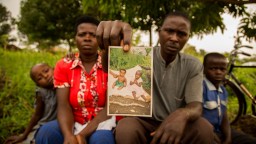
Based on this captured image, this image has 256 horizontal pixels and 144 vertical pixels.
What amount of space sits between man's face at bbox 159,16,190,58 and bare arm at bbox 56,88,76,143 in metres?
0.81

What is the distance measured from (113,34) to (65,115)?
32.8 inches

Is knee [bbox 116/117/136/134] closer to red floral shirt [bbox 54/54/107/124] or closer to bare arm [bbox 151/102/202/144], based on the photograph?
bare arm [bbox 151/102/202/144]

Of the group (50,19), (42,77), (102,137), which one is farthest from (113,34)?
(50,19)

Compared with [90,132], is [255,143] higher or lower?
lower

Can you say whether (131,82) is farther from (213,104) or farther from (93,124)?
(213,104)

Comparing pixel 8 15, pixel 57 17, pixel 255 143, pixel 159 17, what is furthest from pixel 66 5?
pixel 8 15

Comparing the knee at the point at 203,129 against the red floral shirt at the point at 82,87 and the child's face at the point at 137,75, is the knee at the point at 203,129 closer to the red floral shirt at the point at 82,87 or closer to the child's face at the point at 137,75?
the child's face at the point at 137,75

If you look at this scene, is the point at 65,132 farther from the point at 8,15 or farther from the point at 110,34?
the point at 8,15

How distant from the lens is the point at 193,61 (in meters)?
2.17

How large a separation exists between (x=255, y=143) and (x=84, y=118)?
1.62 meters

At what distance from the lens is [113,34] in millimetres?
1693

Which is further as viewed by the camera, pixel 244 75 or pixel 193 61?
pixel 244 75

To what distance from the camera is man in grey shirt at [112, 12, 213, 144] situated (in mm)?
1871

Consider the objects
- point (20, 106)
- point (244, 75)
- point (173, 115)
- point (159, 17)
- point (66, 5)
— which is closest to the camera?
point (173, 115)
